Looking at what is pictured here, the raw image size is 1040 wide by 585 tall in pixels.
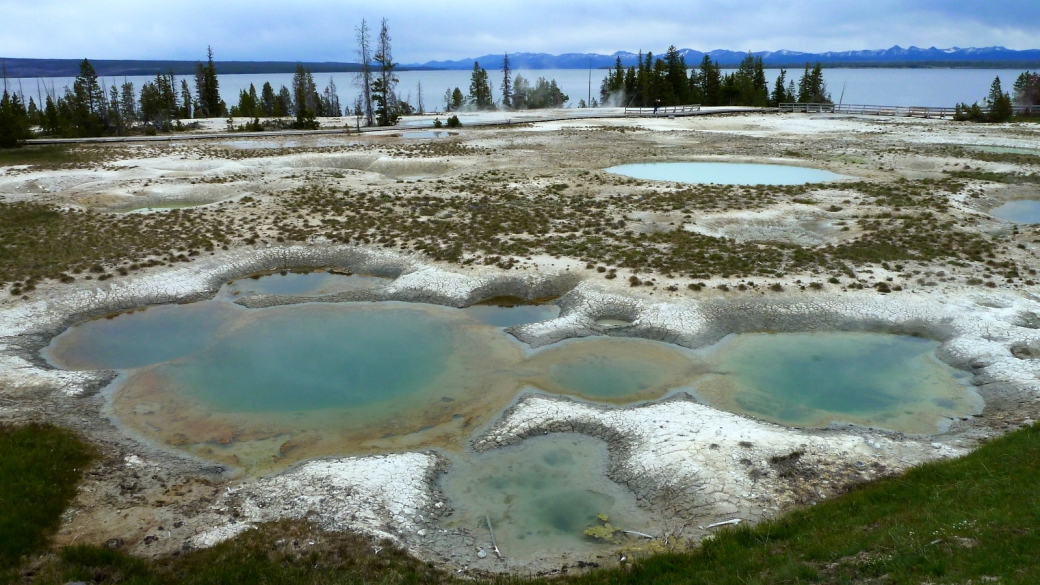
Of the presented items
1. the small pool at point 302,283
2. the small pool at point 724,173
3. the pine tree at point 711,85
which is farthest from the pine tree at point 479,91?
the small pool at point 302,283

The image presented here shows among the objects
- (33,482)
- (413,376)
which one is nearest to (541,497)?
(413,376)

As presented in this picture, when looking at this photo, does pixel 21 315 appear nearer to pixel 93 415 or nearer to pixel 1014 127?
pixel 93 415

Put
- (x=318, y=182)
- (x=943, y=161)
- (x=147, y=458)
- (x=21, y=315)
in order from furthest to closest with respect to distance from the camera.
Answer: (x=943, y=161)
(x=318, y=182)
(x=21, y=315)
(x=147, y=458)

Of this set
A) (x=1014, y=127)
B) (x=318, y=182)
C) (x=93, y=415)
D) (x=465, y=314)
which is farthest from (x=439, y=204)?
(x=1014, y=127)

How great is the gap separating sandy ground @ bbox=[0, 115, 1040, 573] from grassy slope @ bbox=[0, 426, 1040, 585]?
690mm

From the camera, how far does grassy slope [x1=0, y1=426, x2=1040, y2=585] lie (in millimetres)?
8391

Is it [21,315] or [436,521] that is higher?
[21,315]

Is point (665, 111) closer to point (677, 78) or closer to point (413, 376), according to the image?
point (677, 78)

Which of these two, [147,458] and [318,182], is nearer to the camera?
[147,458]

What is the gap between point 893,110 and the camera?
8681cm

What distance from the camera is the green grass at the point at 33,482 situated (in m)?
10.8

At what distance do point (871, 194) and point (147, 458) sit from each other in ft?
121

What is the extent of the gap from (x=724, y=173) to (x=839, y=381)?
30239 millimetres

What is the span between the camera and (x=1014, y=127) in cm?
6378
